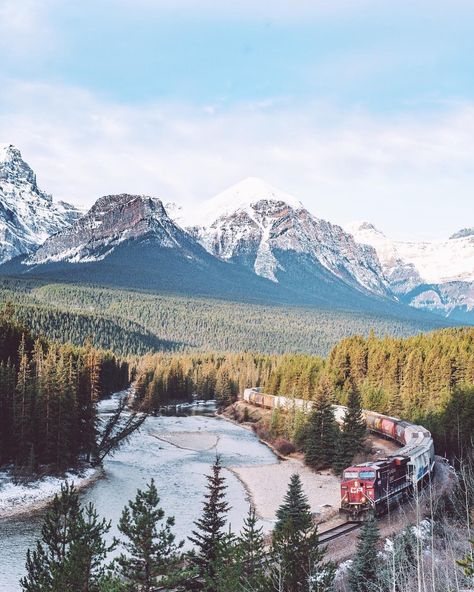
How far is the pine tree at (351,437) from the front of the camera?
65938 millimetres

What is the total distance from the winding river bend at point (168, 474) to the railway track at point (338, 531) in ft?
26.6

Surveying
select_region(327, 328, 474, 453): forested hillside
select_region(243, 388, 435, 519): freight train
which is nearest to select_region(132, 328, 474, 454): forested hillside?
select_region(327, 328, 474, 453): forested hillside

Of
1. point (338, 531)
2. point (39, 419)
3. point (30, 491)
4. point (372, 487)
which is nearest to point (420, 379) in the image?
point (372, 487)

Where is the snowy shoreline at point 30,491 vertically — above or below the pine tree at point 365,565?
below

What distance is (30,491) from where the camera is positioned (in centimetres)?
5522

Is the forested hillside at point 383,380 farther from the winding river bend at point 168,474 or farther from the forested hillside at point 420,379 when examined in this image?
the winding river bend at point 168,474

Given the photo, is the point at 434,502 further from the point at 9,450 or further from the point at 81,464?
the point at 9,450

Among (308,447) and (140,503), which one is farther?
(308,447)

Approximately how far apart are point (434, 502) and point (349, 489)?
236 inches

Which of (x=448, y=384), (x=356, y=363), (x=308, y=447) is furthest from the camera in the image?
(x=356, y=363)

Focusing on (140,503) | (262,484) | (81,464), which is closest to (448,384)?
(262,484)

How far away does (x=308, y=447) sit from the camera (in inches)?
2825

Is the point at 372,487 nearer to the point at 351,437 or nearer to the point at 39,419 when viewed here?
the point at 351,437

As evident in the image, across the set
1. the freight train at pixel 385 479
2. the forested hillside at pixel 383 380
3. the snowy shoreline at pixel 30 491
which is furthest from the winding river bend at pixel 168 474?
the forested hillside at pixel 383 380
